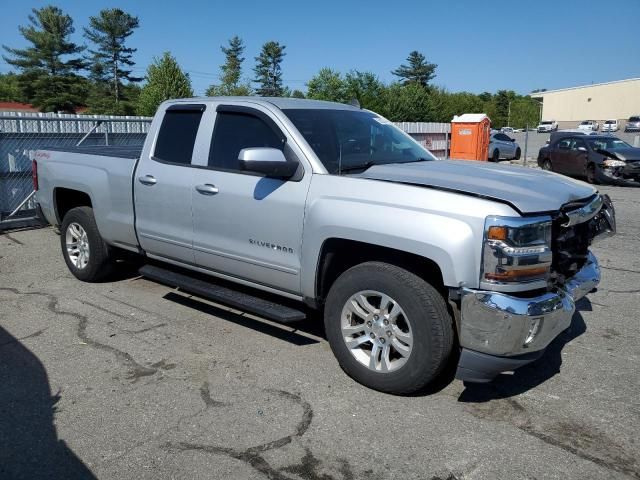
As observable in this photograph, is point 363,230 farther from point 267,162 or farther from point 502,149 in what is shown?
point 502,149

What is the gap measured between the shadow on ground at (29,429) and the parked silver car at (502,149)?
2381 centimetres

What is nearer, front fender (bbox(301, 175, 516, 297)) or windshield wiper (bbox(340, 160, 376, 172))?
front fender (bbox(301, 175, 516, 297))

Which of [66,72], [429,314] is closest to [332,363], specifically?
[429,314]

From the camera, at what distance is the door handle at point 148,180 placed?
5.06 metres

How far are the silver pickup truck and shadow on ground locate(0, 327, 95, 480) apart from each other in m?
1.32

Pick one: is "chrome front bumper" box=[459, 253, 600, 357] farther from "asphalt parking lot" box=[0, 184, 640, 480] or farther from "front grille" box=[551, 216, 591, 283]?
"asphalt parking lot" box=[0, 184, 640, 480]

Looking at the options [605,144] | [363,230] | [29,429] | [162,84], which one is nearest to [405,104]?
[162,84]

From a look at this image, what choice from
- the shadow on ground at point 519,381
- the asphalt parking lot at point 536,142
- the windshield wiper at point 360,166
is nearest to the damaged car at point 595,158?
the asphalt parking lot at point 536,142

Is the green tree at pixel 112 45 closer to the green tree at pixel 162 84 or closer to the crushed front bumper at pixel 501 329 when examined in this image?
the green tree at pixel 162 84

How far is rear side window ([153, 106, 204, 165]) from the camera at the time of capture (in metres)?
4.94

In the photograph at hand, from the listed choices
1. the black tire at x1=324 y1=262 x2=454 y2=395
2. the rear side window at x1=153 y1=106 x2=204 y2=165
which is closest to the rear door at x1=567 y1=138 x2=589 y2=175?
the rear side window at x1=153 y1=106 x2=204 y2=165

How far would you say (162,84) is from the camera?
30.5 m

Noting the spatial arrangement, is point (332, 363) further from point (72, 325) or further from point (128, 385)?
point (72, 325)

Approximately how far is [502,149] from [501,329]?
83.8 ft
